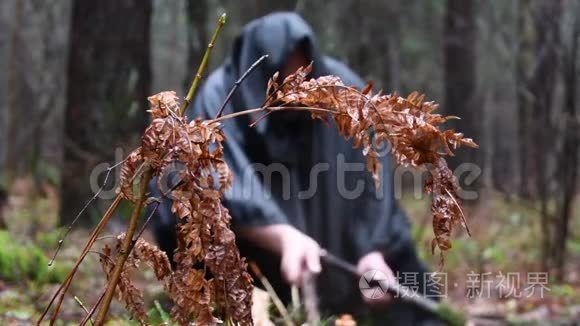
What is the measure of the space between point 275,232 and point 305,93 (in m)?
1.55

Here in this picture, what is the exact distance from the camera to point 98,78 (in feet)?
23.5

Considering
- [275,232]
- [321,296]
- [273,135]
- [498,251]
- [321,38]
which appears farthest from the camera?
[321,38]

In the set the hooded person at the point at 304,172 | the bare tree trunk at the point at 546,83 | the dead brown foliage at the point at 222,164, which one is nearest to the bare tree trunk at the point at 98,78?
the hooded person at the point at 304,172

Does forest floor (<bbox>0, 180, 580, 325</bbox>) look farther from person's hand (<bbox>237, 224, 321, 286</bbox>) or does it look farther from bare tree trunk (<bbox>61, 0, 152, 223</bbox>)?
bare tree trunk (<bbox>61, 0, 152, 223</bbox>)

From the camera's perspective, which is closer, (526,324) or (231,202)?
(231,202)

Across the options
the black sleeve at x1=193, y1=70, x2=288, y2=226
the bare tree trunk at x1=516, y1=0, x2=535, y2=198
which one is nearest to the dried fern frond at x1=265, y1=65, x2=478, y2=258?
the black sleeve at x1=193, y1=70, x2=288, y2=226

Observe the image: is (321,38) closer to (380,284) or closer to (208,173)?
(380,284)

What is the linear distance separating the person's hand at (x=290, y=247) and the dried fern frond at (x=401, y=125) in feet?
3.25

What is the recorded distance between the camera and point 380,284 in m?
2.93

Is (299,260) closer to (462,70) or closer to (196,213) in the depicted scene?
(196,213)

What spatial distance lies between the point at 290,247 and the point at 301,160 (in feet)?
4.16

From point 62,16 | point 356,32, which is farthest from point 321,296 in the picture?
point 62,16

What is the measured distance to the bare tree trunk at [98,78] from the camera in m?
7.08

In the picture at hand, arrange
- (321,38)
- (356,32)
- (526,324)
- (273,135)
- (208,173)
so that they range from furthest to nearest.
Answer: (356,32) < (321,38) < (526,324) < (273,135) < (208,173)
